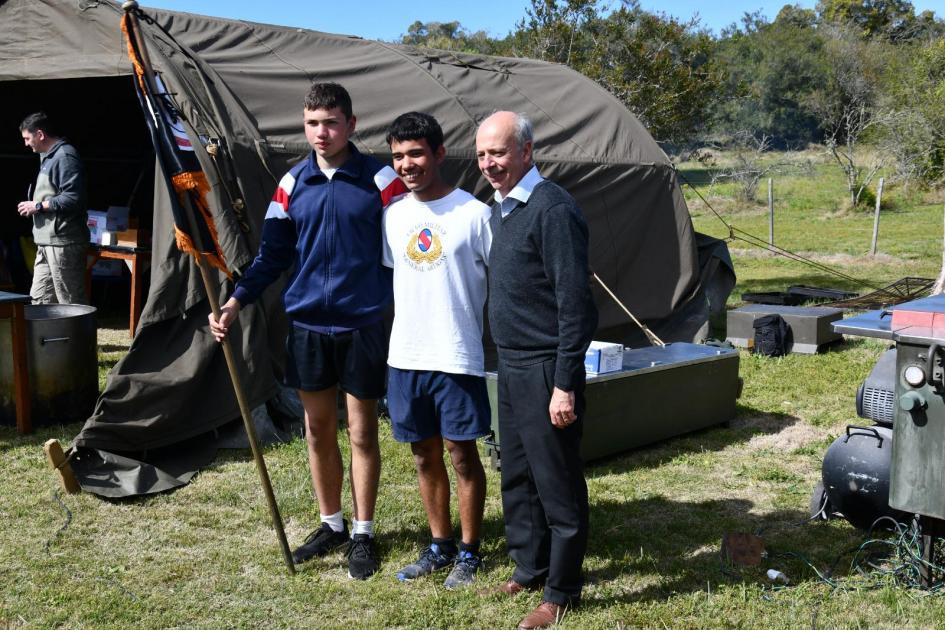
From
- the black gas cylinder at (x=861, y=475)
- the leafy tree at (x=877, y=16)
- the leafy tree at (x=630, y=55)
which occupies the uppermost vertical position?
the leafy tree at (x=877, y=16)

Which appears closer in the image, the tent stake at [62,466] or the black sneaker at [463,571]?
the black sneaker at [463,571]

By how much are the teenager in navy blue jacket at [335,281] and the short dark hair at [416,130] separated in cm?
28

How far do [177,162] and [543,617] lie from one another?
221 cm

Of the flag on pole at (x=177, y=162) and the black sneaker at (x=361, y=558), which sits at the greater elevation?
the flag on pole at (x=177, y=162)

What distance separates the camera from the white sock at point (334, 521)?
4.29 metres

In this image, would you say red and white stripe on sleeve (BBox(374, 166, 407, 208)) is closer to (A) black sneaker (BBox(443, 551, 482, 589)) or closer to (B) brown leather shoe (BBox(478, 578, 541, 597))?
(A) black sneaker (BBox(443, 551, 482, 589))

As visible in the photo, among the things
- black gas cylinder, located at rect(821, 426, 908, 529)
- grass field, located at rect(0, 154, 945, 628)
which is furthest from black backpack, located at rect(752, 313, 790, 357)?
black gas cylinder, located at rect(821, 426, 908, 529)

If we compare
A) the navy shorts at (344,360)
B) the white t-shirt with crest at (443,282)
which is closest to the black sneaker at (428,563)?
the navy shorts at (344,360)

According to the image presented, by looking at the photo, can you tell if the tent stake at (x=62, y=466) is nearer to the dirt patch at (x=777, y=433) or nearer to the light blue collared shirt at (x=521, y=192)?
the light blue collared shirt at (x=521, y=192)

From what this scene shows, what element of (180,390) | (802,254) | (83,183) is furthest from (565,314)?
(802,254)

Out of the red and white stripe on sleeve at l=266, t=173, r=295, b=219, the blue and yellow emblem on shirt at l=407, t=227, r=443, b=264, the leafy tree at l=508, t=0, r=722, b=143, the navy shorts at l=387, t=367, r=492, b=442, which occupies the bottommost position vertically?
the navy shorts at l=387, t=367, r=492, b=442

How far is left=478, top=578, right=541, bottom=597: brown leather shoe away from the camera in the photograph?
3.80 metres

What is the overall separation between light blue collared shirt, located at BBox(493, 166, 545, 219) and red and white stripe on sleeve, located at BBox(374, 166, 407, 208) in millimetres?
628

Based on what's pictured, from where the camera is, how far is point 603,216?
8.38m
